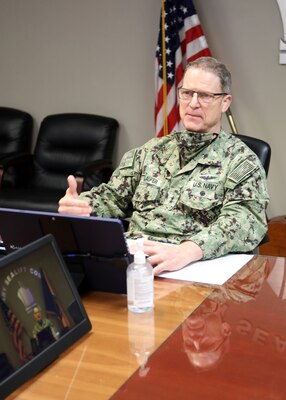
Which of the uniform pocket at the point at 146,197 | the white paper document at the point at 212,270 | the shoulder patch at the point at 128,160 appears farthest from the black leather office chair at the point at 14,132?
the white paper document at the point at 212,270

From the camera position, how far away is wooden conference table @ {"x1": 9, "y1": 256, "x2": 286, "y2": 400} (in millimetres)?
1073

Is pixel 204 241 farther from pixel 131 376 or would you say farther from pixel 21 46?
pixel 21 46

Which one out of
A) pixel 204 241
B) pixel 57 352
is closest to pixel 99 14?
pixel 204 241

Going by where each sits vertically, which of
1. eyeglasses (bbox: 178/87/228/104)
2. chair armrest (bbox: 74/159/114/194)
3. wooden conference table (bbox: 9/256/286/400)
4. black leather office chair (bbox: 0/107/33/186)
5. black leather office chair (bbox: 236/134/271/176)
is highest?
eyeglasses (bbox: 178/87/228/104)

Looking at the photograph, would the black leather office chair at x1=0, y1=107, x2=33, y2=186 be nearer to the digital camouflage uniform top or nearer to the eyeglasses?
the digital camouflage uniform top

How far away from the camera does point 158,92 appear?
4.07m

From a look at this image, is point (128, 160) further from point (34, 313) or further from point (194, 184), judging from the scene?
point (34, 313)

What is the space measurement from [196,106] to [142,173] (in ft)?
1.10

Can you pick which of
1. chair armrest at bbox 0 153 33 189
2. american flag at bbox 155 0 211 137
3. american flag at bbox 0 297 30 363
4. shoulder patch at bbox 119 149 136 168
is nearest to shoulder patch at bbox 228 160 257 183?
shoulder patch at bbox 119 149 136 168

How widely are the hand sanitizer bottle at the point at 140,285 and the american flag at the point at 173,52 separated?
2657mm

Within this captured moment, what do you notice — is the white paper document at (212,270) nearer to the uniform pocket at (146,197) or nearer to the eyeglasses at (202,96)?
the uniform pocket at (146,197)

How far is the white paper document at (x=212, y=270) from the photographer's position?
1.64 metres

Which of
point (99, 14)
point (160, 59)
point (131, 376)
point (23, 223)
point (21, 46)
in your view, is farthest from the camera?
point (21, 46)

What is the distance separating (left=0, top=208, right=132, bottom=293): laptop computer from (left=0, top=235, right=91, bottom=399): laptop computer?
0.44ft
